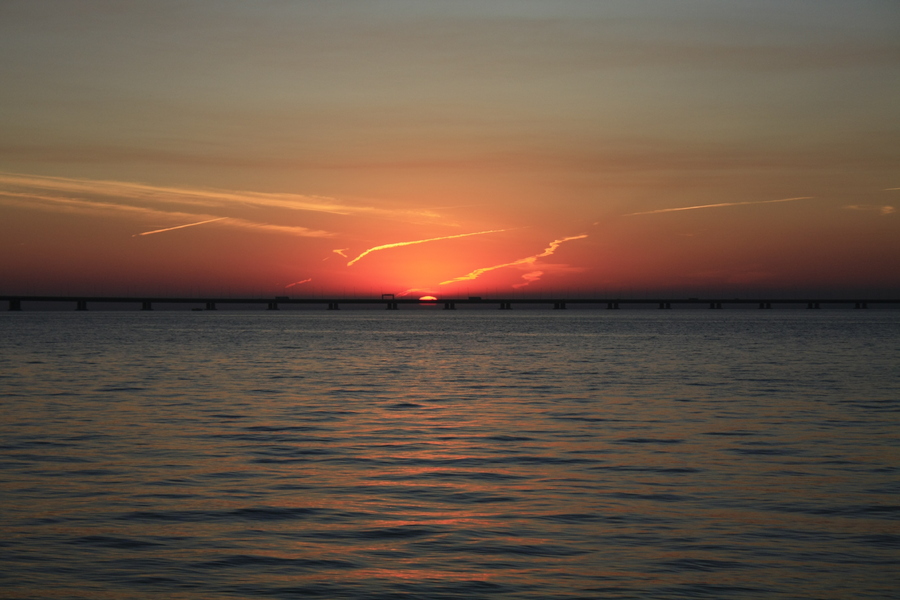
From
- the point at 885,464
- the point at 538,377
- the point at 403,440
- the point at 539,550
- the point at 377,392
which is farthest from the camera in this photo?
the point at 538,377

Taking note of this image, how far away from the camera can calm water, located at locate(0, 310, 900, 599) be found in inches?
485

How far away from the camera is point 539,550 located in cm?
1363

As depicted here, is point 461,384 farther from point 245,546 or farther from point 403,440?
point 245,546

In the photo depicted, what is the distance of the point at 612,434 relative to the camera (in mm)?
26703

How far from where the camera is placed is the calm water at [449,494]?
12.3 meters

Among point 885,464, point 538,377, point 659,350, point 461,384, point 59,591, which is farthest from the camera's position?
point 659,350

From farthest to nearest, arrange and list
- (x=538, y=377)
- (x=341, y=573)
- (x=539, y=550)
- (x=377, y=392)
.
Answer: (x=538, y=377), (x=377, y=392), (x=539, y=550), (x=341, y=573)

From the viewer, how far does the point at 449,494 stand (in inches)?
706

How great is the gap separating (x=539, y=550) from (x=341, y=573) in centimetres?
302

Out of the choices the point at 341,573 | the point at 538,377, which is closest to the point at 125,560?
the point at 341,573

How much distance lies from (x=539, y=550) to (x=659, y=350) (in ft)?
228

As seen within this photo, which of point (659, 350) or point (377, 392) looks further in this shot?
point (659, 350)

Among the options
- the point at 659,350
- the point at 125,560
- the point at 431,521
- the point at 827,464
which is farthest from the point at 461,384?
the point at 659,350

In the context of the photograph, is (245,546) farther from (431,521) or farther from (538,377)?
(538,377)
